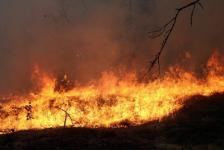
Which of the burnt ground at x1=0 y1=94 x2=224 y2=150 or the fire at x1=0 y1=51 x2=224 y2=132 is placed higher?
the fire at x1=0 y1=51 x2=224 y2=132

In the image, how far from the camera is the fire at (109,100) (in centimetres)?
3209

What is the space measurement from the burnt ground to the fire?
8.56 feet

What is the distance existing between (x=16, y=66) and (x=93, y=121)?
54.0ft

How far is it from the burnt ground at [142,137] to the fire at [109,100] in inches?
103

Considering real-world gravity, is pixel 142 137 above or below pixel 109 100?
below

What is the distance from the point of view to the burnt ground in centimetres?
2189

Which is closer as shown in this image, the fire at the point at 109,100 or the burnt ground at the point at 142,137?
the burnt ground at the point at 142,137

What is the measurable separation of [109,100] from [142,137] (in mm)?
10390

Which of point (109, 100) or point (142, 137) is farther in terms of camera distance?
point (109, 100)

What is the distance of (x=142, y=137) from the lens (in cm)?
2561

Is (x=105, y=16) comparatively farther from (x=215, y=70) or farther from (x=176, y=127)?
(x=176, y=127)

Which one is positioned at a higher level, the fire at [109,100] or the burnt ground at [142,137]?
the fire at [109,100]

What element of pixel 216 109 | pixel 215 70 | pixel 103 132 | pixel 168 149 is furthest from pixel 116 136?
pixel 215 70

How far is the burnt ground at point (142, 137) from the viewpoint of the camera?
71.8ft
